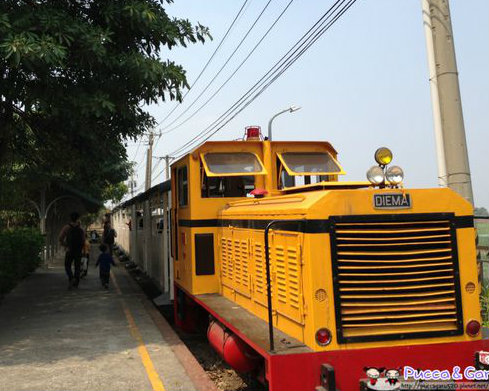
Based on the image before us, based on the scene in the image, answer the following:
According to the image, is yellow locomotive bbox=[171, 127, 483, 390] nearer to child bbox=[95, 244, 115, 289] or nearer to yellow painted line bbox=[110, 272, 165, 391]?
yellow painted line bbox=[110, 272, 165, 391]

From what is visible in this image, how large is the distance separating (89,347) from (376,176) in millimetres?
4613

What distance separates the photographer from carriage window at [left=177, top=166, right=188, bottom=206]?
273 inches

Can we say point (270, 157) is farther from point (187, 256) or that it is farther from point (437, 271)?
point (437, 271)

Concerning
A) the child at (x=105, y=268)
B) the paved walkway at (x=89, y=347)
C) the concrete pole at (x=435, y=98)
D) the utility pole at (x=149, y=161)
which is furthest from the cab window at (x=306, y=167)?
the utility pole at (x=149, y=161)

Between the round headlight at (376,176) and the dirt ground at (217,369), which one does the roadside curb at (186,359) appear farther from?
the round headlight at (376,176)

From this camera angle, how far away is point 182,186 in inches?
284

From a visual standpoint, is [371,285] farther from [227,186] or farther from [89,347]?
[89,347]

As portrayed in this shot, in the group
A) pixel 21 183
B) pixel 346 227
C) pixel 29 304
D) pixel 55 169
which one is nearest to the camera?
pixel 346 227

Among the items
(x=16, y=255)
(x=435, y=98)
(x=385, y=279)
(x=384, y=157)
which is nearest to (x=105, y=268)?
(x=16, y=255)

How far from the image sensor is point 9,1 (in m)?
6.94

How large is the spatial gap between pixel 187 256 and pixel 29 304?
486 cm

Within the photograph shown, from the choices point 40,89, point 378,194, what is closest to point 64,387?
point 378,194

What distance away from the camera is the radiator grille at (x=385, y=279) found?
3799 mm

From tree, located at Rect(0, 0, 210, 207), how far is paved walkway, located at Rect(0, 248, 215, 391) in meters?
3.20
